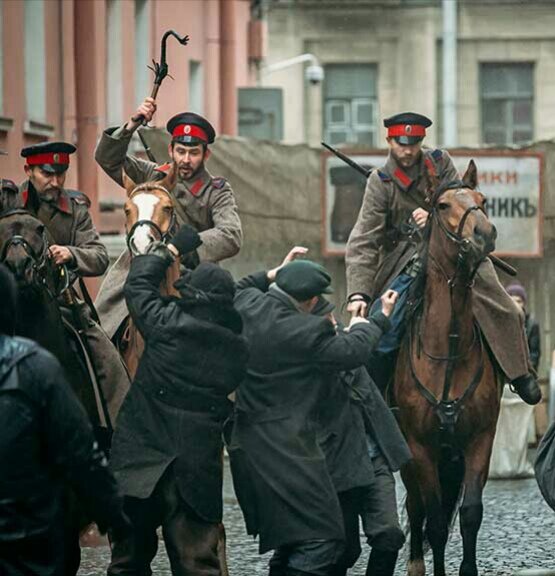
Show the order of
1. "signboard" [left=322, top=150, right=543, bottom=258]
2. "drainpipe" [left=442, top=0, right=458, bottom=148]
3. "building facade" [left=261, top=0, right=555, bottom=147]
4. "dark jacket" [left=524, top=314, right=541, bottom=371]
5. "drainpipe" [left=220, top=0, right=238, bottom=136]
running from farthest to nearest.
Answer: "building facade" [left=261, top=0, right=555, bottom=147], "drainpipe" [left=442, top=0, right=458, bottom=148], "drainpipe" [left=220, top=0, right=238, bottom=136], "signboard" [left=322, top=150, right=543, bottom=258], "dark jacket" [left=524, top=314, right=541, bottom=371]

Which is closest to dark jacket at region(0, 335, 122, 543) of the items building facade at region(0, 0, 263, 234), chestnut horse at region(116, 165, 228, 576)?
chestnut horse at region(116, 165, 228, 576)

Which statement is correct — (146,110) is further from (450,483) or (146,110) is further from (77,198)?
(450,483)

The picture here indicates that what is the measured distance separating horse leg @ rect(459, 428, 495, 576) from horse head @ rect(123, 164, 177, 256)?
2.26 meters

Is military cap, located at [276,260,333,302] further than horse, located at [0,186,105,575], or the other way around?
military cap, located at [276,260,333,302]

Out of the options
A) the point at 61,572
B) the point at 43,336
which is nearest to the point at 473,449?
the point at 43,336

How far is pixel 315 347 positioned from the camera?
10016mm

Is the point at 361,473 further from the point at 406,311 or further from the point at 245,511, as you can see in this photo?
the point at 406,311

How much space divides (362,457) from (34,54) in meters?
10.6

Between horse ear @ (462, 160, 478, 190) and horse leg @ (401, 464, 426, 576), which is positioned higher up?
horse ear @ (462, 160, 478, 190)

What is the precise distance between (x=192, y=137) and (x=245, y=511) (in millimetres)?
2886

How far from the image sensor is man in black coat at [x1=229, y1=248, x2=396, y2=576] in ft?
32.7

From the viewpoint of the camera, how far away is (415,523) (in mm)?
12453

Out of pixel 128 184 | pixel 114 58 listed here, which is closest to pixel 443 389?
pixel 128 184

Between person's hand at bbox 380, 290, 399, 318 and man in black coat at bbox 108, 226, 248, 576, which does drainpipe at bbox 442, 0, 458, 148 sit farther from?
man in black coat at bbox 108, 226, 248, 576
